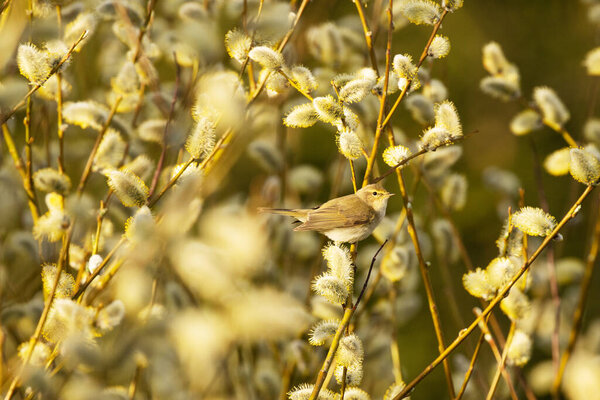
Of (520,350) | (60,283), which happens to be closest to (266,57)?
(60,283)

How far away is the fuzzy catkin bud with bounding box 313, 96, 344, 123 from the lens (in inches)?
35.3

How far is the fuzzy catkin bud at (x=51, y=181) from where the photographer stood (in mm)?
982

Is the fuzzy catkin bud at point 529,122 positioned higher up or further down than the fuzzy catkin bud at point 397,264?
higher up

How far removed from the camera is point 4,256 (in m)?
1.15

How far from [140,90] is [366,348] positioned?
0.72 m

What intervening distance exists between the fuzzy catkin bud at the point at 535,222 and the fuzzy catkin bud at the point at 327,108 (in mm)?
292

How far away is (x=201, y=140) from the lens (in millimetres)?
852

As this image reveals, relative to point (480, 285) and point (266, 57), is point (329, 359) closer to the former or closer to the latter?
point (480, 285)

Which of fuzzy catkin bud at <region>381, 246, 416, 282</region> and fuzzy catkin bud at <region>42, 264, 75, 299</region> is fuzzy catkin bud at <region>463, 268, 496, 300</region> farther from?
fuzzy catkin bud at <region>42, 264, 75, 299</region>

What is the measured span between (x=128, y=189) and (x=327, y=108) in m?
0.30

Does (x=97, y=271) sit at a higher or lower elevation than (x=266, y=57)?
lower

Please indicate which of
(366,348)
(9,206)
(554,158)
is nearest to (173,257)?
(9,206)

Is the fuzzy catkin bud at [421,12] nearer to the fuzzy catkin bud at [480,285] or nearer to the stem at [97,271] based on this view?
the fuzzy catkin bud at [480,285]

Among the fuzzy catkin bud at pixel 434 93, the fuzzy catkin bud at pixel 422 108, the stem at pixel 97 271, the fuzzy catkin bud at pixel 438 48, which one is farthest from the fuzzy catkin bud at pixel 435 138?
the stem at pixel 97 271
